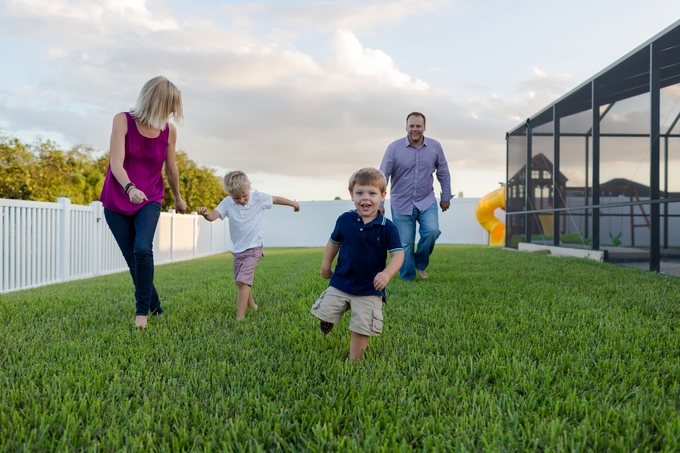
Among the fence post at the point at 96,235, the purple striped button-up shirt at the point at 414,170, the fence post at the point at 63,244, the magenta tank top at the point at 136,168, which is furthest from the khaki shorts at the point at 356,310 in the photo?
the fence post at the point at 96,235

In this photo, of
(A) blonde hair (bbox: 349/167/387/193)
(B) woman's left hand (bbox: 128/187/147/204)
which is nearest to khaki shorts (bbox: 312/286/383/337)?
(A) blonde hair (bbox: 349/167/387/193)

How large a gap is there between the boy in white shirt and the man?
2.57 metres

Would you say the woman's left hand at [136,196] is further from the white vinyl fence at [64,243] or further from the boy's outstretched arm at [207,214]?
the white vinyl fence at [64,243]

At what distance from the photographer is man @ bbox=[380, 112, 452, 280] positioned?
6.68 meters

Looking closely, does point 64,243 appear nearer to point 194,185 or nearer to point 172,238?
point 172,238

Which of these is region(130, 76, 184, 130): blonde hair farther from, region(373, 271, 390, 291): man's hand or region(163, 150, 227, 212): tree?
region(163, 150, 227, 212): tree

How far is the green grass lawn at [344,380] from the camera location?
184 centimetres

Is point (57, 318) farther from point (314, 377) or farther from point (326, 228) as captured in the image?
point (326, 228)


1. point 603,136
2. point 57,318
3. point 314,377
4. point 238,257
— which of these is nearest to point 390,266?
point 314,377

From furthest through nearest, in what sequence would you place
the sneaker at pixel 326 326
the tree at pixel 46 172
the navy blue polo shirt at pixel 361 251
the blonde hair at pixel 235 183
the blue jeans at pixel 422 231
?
the tree at pixel 46 172
the blue jeans at pixel 422 231
the blonde hair at pixel 235 183
the sneaker at pixel 326 326
the navy blue polo shirt at pixel 361 251

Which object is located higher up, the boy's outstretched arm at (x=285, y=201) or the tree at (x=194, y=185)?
the tree at (x=194, y=185)

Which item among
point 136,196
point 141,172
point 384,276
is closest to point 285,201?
point 141,172

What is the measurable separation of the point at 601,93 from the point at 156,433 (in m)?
10.7

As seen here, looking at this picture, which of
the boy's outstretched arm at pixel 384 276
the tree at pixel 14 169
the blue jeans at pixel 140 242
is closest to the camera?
the boy's outstretched arm at pixel 384 276
